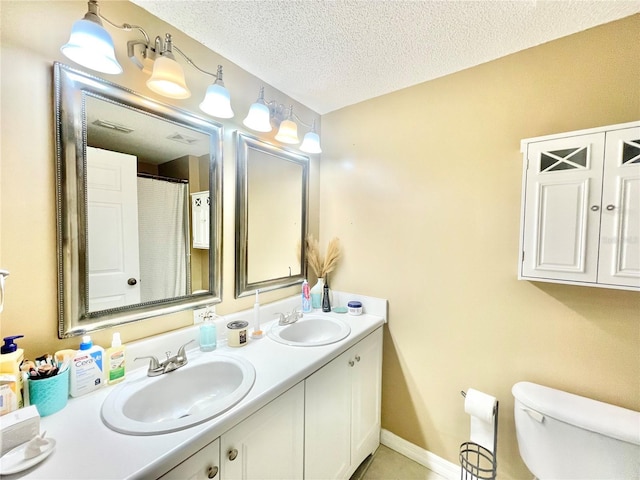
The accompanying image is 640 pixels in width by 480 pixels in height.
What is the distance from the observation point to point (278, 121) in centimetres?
158

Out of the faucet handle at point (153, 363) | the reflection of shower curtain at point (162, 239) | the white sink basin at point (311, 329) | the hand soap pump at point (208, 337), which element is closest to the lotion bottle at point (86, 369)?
the faucet handle at point (153, 363)

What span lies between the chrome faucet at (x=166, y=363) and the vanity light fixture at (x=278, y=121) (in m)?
1.11

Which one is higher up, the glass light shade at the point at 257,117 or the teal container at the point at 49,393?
the glass light shade at the point at 257,117

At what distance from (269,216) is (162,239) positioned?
63 cm

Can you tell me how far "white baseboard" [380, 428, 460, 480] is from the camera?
4.78 ft

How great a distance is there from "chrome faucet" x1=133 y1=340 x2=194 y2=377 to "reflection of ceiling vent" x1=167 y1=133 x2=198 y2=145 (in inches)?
36.2

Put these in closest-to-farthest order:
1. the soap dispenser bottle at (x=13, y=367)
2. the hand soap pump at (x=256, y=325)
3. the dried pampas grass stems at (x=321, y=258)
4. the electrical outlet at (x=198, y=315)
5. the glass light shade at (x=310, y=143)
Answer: the soap dispenser bottle at (x=13, y=367) < the electrical outlet at (x=198, y=315) < the hand soap pump at (x=256, y=325) < the glass light shade at (x=310, y=143) < the dried pampas grass stems at (x=321, y=258)

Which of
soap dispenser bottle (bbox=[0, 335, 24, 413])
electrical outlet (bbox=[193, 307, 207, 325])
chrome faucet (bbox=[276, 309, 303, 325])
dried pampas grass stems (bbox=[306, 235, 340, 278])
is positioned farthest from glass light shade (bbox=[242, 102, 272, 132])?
soap dispenser bottle (bbox=[0, 335, 24, 413])

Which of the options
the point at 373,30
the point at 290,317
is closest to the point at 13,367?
the point at 290,317

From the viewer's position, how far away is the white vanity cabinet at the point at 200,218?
1.24 meters

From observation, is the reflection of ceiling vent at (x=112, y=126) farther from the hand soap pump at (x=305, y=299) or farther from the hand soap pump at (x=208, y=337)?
the hand soap pump at (x=305, y=299)

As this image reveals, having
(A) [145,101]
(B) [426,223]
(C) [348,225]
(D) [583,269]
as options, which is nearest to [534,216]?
(D) [583,269]

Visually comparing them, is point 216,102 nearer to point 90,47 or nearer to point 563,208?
point 90,47

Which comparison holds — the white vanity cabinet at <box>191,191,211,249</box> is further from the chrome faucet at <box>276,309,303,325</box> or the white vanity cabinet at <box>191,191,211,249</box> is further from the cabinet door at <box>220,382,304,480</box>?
the cabinet door at <box>220,382,304,480</box>
